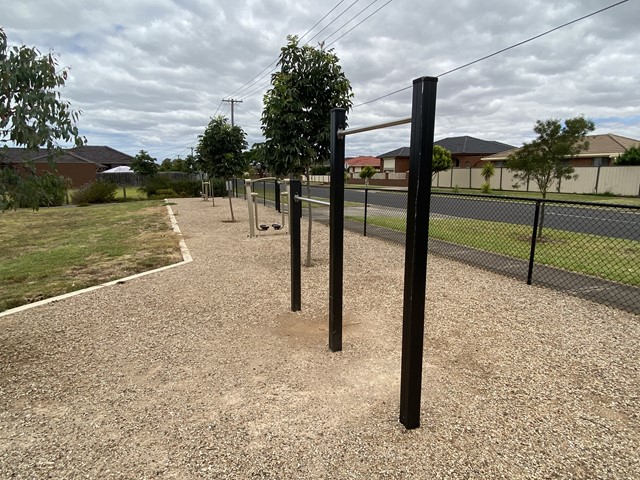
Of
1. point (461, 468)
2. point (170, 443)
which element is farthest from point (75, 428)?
point (461, 468)

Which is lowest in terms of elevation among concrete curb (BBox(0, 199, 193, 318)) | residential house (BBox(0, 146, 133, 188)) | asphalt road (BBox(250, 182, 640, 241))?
asphalt road (BBox(250, 182, 640, 241))

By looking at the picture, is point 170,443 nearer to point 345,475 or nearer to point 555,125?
point 345,475

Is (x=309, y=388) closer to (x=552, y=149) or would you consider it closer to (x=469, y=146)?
(x=552, y=149)

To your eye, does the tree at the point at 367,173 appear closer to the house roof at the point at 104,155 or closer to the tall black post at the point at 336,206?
the house roof at the point at 104,155

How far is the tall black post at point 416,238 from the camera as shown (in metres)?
2.09

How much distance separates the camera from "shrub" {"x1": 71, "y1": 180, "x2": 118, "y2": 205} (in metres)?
22.0

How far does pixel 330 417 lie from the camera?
2574 millimetres

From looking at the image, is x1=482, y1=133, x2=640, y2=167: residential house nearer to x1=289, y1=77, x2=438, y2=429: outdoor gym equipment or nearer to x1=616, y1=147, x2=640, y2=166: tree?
x1=616, y1=147, x2=640, y2=166: tree

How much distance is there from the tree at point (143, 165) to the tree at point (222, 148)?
25.6m

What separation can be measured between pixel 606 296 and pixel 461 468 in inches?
157

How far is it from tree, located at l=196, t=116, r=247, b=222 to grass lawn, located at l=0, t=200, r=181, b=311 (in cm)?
253

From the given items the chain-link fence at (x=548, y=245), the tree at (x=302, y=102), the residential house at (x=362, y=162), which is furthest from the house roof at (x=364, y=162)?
the tree at (x=302, y=102)

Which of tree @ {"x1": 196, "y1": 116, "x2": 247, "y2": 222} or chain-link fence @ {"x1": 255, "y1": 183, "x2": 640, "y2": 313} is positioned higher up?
tree @ {"x1": 196, "y1": 116, "x2": 247, "y2": 222}

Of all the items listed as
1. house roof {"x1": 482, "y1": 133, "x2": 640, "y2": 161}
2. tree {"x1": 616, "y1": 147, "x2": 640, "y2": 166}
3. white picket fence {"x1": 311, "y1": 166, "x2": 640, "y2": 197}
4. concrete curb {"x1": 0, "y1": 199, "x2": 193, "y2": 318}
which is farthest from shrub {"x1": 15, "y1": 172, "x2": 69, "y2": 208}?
house roof {"x1": 482, "y1": 133, "x2": 640, "y2": 161}
